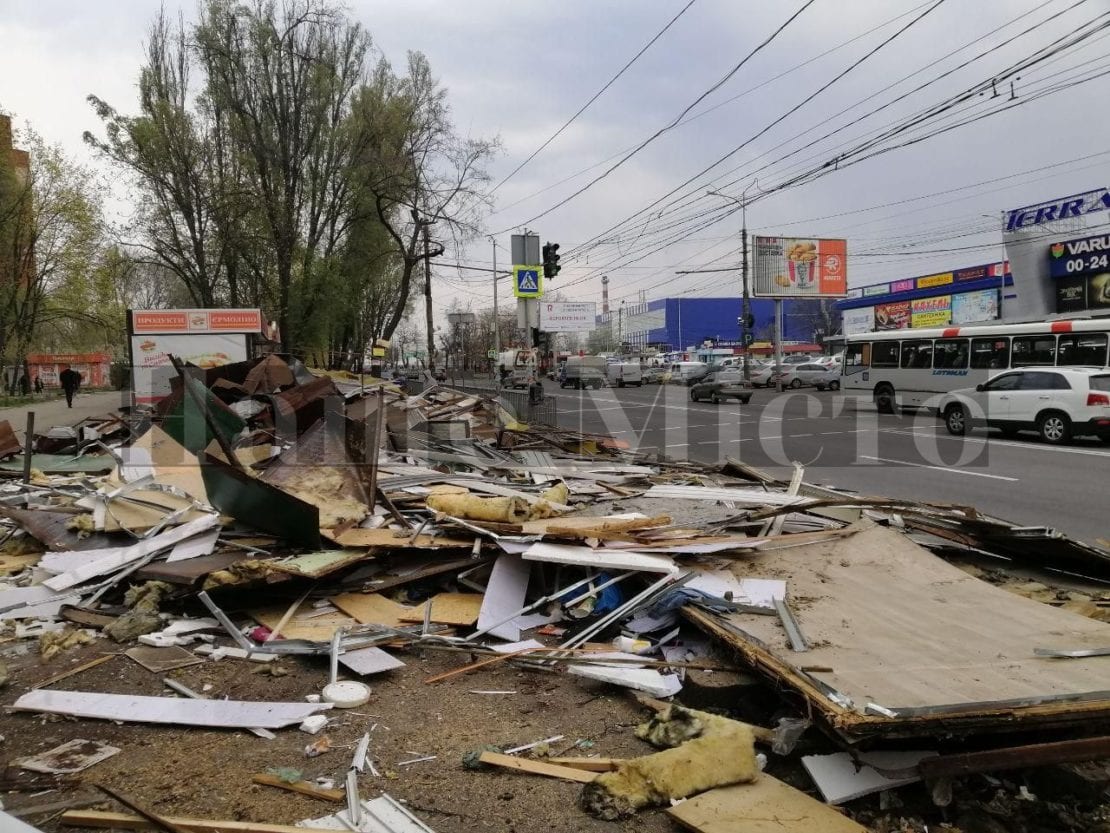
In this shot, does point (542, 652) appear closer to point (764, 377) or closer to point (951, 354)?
point (951, 354)

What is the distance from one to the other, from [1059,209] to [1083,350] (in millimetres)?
17103

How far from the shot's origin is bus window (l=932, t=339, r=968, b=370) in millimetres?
22203

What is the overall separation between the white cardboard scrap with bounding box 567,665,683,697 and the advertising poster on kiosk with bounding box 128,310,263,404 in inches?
622

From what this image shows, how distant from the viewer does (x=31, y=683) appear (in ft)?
13.6

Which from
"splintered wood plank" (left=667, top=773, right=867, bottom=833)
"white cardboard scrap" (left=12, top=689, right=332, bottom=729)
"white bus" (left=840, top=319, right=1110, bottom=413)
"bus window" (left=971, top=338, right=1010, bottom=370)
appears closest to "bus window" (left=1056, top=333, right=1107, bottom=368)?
"white bus" (left=840, top=319, right=1110, bottom=413)

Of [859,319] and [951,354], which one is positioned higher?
[859,319]

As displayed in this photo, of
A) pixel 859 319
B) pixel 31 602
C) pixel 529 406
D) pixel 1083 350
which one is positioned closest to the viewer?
pixel 31 602

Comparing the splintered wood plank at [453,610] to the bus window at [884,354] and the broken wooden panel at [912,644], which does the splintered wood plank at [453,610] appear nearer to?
the broken wooden panel at [912,644]

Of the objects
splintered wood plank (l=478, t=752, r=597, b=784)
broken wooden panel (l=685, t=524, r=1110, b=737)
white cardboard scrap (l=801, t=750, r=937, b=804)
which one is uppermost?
broken wooden panel (l=685, t=524, r=1110, b=737)

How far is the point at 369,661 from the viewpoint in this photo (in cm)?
425

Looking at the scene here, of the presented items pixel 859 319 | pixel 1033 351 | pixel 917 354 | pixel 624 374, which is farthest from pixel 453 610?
pixel 859 319

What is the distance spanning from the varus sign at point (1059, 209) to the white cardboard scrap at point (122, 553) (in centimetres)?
3632

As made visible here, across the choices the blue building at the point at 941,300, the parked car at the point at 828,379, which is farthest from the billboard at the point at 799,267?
the parked car at the point at 828,379

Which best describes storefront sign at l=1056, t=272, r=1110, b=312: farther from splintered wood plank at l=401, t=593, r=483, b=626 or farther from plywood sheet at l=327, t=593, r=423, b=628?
plywood sheet at l=327, t=593, r=423, b=628
